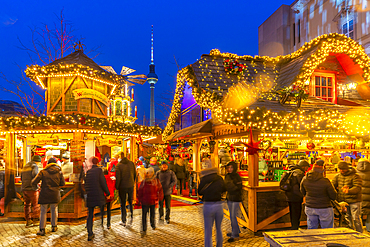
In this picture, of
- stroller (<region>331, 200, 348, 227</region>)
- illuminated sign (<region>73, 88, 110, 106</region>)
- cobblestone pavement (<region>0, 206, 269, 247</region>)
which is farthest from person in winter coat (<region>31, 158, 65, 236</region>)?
stroller (<region>331, 200, 348, 227</region>)

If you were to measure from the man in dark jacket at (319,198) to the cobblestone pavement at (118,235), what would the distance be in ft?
4.68

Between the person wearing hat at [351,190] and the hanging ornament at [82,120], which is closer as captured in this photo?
the person wearing hat at [351,190]

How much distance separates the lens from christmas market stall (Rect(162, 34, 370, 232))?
699 centimetres

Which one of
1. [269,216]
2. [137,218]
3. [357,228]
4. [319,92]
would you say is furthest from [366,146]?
[137,218]

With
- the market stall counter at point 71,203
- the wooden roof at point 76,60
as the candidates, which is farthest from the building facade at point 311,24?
the market stall counter at point 71,203

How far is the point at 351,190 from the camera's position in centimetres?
596

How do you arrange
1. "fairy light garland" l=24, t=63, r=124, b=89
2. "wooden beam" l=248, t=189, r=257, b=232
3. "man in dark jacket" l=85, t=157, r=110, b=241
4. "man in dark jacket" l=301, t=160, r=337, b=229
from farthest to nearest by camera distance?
"fairy light garland" l=24, t=63, r=124, b=89
"wooden beam" l=248, t=189, r=257, b=232
"man in dark jacket" l=85, t=157, r=110, b=241
"man in dark jacket" l=301, t=160, r=337, b=229

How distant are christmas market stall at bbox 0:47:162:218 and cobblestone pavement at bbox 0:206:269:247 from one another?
3.34 feet

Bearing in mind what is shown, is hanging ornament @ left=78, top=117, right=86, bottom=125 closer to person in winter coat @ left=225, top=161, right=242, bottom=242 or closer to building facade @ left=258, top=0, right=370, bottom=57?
person in winter coat @ left=225, top=161, right=242, bottom=242

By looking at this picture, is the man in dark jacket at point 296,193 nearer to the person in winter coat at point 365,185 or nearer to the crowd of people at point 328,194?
the crowd of people at point 328,194

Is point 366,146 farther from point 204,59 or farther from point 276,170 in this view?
point 204,59

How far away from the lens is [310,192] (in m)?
5.31

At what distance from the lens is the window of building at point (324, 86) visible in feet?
32.7

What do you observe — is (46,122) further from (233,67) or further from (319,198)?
(319,198)
